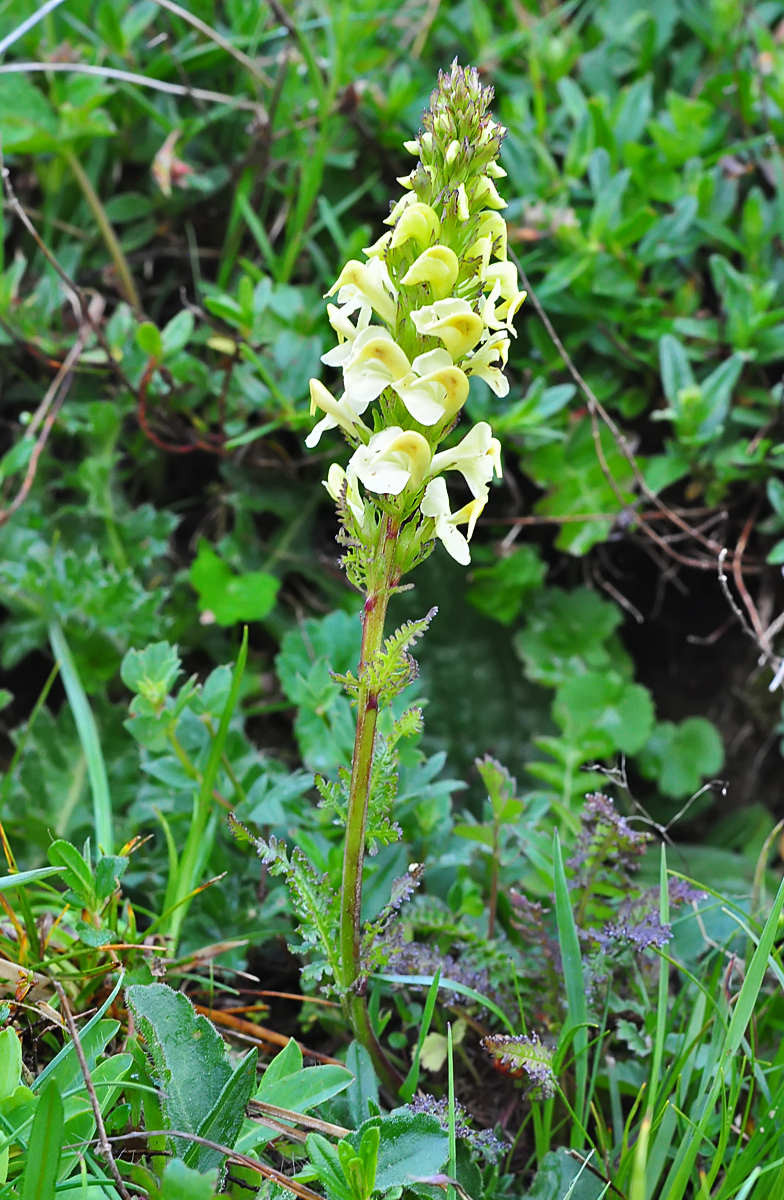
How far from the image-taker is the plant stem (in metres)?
1.06

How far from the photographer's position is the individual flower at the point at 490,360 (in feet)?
3.42

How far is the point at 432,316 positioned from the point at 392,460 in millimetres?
156

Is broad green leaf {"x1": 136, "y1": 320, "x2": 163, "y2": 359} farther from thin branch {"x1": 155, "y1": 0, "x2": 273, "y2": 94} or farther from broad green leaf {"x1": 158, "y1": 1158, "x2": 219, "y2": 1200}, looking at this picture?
broad green leaf {"x1": 158, "y1": 1158, "x2": 219, "y2": 1200}

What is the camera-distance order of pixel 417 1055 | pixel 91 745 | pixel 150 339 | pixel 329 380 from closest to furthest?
pixel 417 1055, pixel 91 745, pixel 150 339, pixel 329 380

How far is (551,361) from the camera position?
224 cm

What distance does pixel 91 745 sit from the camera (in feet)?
5.43

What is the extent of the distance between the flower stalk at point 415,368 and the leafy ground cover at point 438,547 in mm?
387

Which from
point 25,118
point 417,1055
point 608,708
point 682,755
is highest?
point 25,118

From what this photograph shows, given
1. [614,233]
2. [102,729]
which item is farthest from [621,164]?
[102,729]

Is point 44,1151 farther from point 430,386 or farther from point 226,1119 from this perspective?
point 430,386

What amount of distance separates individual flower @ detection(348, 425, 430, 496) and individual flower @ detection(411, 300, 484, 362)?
0.34ft

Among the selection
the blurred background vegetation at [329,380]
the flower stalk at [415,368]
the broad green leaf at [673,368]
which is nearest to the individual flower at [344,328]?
the flower stalk at [415,368]

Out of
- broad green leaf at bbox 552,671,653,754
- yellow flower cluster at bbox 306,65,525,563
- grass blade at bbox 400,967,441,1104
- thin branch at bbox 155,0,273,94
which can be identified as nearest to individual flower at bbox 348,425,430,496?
yellow flower cluster at bbox 306,65,525,563

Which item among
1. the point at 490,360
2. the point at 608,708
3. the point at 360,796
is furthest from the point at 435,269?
the point at 608,708
